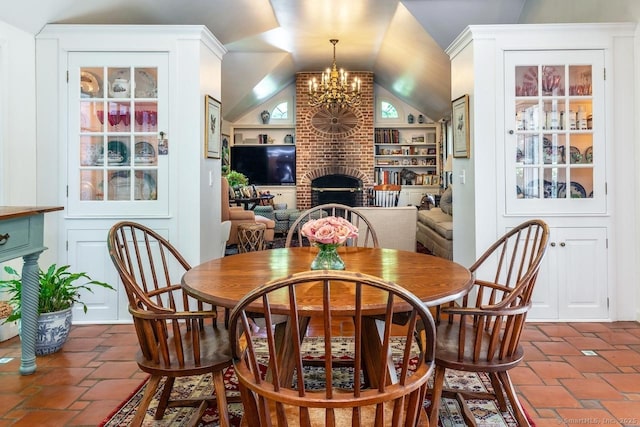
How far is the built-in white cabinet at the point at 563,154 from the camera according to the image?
10.4 feet

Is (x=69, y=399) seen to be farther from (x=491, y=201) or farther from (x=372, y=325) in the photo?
(x=491, y=201)

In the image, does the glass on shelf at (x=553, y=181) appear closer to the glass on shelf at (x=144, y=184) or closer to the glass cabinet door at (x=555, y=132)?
the glass cabinet door at (x=555, y=132)

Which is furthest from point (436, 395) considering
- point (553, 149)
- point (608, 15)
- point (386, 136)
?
point (386, 136)

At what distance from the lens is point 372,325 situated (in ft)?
5.64

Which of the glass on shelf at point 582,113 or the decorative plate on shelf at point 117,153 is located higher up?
the glass on shelf at point 582,113

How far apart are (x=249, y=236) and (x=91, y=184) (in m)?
2.49

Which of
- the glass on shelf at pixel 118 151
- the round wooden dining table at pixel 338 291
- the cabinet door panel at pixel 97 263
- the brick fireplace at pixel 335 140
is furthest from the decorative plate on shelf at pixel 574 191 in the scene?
the brick fireplace at pixel 335 140

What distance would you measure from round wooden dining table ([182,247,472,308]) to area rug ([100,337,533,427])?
670 mm

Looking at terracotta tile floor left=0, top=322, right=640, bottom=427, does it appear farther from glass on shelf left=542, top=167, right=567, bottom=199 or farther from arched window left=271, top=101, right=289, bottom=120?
arched window left=271, top=101, right=289, bottom=120

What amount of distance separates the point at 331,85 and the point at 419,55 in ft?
4.58

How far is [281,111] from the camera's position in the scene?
30.8ft

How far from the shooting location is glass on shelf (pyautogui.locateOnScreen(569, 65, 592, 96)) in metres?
3.20

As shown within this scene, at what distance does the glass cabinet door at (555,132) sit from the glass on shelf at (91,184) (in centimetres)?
301

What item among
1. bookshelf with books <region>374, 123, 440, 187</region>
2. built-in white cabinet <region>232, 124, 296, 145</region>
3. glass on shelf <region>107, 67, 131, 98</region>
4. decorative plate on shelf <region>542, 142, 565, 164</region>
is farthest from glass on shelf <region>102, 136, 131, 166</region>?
bookshelf with books <region>374, 123, 440, 187</region>
